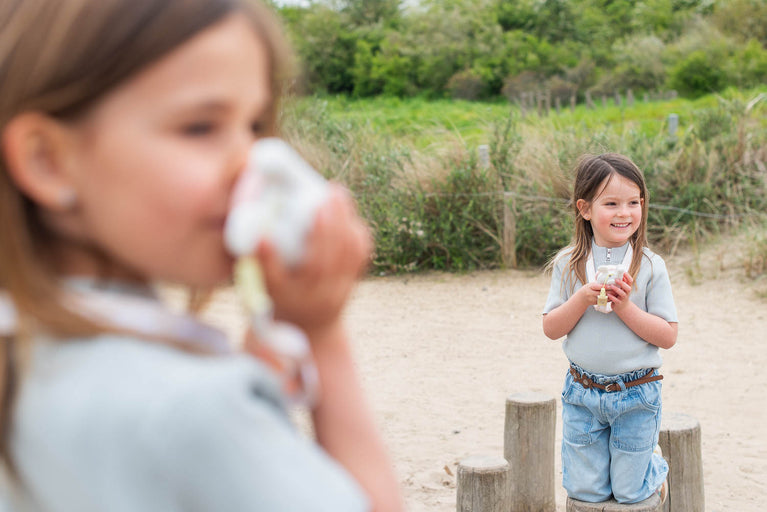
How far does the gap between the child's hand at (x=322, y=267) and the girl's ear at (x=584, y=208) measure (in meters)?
2.47

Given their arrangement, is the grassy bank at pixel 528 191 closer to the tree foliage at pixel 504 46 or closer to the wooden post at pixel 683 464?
the wooden post at pixel 683 464

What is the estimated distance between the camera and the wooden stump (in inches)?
116

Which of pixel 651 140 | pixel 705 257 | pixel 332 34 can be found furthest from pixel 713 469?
pixel 332 34

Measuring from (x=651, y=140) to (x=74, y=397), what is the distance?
33.9 ft

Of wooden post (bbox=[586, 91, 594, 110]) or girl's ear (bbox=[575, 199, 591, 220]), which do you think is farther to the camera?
wooden post (bbox=[586, 91, 594, 110])

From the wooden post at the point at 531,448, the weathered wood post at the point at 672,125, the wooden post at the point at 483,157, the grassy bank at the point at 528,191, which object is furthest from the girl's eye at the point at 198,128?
the weathered wood post at the point at 672,125

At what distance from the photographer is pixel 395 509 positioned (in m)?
0.76

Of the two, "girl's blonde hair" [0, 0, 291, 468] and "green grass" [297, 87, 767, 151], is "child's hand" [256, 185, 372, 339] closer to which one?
"girl's blonde hair" [0, 0, 291, 468]

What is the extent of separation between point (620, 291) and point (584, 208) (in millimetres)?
443

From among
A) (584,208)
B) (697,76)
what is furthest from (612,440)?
(697,76)

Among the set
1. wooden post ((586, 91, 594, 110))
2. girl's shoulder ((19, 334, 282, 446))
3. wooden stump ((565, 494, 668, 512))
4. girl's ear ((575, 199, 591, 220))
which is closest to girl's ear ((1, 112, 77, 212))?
girl's shoulder ((19, 334, 282, 446))

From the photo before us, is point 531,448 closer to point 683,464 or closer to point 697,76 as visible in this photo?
point 683,464

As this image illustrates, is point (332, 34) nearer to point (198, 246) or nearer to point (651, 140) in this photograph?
point (651, 140)

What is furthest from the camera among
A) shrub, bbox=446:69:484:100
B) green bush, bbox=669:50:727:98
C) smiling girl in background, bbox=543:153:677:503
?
shrub, bbox=446:69:484:100
